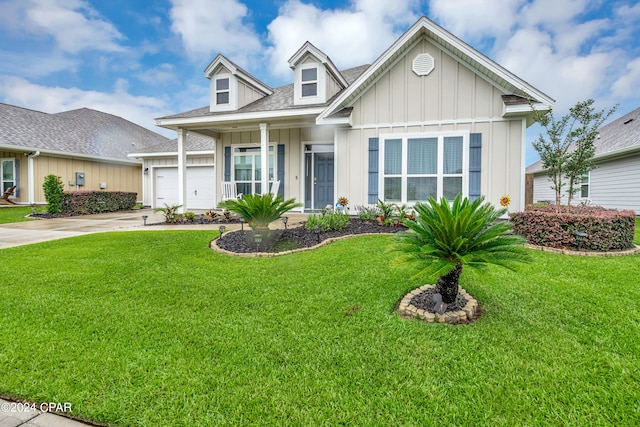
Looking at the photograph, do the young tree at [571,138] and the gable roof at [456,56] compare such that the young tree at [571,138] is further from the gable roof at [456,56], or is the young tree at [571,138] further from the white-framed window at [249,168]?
the white-framed window at [249,168]

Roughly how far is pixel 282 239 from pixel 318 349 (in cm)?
404

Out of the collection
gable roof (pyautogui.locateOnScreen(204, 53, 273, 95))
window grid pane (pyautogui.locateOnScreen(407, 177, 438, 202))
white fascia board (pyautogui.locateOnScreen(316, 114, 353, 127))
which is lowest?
window grid pane (pyautogui.locateOnScreen(407, 177, 438, 202))

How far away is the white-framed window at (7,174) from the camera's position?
15.7m

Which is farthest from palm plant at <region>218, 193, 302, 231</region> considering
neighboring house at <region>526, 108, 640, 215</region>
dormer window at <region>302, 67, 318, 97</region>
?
neighboring house at <region>526, 108, 640, 215</region>

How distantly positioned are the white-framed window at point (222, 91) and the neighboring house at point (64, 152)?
9.56 m

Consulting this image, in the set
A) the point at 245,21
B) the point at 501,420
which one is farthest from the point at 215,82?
the point at 501,420

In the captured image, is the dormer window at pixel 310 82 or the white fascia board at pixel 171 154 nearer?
the dormer window at pixel 310 82

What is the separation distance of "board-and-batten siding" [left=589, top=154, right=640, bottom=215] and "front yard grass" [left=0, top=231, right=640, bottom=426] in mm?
9553

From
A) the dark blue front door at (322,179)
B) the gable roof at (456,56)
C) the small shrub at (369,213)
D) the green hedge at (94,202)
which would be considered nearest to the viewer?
the gable roof at (456,56)

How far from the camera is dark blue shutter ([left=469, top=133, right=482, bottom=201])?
27.2 ft

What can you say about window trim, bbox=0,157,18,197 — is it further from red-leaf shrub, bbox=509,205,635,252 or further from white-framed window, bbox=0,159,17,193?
red-leaf shrub, bbox=509,205,635,252

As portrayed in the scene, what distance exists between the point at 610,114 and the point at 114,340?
28.3 feet

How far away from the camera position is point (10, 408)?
6.86 feet

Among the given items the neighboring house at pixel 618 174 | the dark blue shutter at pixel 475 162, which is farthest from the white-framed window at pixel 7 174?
the neighboring house at pixel 618 174
